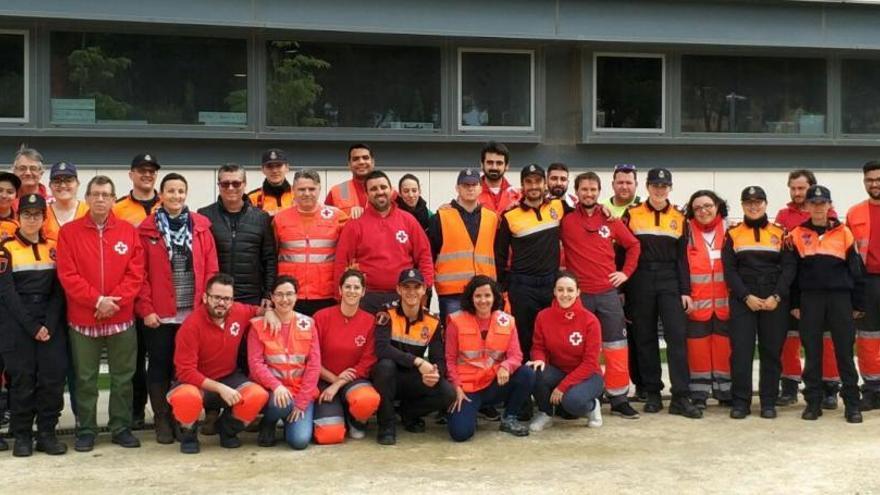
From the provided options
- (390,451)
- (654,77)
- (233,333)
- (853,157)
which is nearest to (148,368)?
(233,333)

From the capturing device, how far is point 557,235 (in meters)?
7.82

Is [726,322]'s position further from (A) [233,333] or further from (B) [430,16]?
(B) [430,16]

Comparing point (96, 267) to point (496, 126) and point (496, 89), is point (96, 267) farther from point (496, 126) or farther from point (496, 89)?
point (496, 89)

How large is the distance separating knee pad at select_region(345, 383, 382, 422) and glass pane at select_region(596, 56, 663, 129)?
5.83 meters

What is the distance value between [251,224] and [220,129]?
3.71 m

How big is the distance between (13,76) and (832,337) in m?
8.39

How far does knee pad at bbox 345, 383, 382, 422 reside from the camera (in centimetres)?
691

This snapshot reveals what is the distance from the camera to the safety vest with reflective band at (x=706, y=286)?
8133 millimetres

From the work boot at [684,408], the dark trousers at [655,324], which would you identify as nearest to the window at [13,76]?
the dark trousers at [655,324]

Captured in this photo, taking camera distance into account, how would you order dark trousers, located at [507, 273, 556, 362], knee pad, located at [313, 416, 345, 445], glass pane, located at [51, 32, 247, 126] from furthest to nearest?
glass pane, located at [51, 32, 247, 126], dark trousers, located at [507, 273, 556, 362], knee pad, located at [313, 416, 345, 445]

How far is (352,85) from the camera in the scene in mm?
11055

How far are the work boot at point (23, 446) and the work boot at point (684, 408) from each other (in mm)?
4904

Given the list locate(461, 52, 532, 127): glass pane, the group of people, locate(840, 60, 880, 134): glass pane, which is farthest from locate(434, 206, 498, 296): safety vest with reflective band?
locate(840, 60, 880, 134): glass pane

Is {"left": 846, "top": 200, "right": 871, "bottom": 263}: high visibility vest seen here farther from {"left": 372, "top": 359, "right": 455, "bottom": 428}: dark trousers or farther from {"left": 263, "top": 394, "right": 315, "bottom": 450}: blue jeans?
{"left": 263, "top": 394, "right": 315, "bottom": 450}: blue jeans
